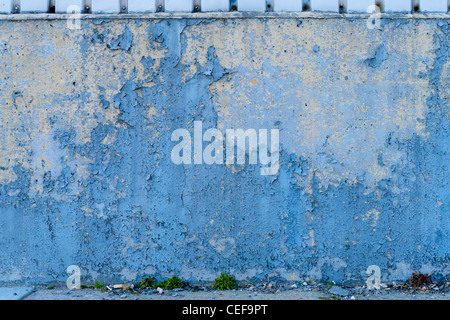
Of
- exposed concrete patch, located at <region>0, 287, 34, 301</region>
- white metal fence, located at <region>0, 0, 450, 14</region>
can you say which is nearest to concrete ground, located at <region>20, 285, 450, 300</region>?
exposed concrete patch, located at <region>0, 287, 34, 301</region>

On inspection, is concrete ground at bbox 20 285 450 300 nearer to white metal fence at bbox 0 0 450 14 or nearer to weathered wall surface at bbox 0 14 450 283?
weathered wall surface at bbox 0 14 450 283

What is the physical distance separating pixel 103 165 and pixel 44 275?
99 centimetres

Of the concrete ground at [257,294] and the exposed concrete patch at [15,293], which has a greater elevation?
the exposed concrete patch at [15,293]

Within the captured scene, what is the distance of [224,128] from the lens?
3.31 meters

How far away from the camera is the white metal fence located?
132 inches

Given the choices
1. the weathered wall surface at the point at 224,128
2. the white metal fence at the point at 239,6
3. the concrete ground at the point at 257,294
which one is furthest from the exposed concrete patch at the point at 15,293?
the white metal fence at the point at 239,6

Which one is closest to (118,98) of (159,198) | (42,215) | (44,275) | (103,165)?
(103,165)

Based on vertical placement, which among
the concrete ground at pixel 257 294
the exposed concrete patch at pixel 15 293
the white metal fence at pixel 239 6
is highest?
the white metal fence at pixel 239 6

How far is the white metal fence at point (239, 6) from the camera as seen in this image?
3.34 m

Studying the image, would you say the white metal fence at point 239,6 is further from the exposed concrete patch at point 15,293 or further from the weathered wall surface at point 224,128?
the exposed concrete patch at point 15,293

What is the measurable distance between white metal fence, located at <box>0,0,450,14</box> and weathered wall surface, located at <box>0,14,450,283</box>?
0.11m

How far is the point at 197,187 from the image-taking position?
3.33 meters

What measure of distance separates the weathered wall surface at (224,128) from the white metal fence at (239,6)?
0.11 meters

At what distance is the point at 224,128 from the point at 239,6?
97cm
